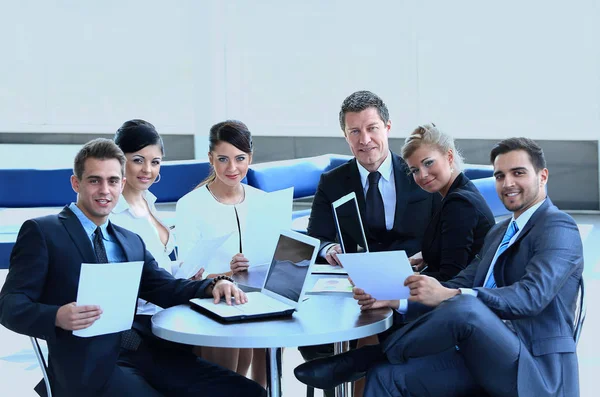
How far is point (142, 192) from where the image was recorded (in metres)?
3.81

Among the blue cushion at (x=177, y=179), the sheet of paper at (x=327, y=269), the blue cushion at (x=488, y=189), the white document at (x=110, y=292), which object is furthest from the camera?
the blue cushion at (x=177, y=179)

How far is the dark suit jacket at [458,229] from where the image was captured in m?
3.25

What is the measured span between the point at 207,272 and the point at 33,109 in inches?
380

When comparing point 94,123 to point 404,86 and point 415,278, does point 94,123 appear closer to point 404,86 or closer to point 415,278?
point 404,86

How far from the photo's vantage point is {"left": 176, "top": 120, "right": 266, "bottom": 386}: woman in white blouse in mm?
3881

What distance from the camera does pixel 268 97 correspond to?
35.6 ft

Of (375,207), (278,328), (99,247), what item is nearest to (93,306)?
(99,247)

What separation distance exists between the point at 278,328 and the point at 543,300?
803 millimetres

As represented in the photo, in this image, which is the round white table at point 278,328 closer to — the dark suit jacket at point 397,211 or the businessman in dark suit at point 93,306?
the businessman in dark suit at point 93,306

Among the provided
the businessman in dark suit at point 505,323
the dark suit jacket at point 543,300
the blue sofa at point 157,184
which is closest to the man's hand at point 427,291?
the businessman in dark suit at point 505,323

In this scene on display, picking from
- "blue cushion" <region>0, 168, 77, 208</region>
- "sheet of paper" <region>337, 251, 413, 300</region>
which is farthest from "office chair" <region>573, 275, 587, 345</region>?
"blue cushion" <region>0, 168, 77, 208</region>

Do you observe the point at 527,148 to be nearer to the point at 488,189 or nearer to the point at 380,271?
the point at 380,271

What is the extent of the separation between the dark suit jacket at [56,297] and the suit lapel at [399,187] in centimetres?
154

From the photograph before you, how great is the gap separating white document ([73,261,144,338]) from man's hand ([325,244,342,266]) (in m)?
1.26
